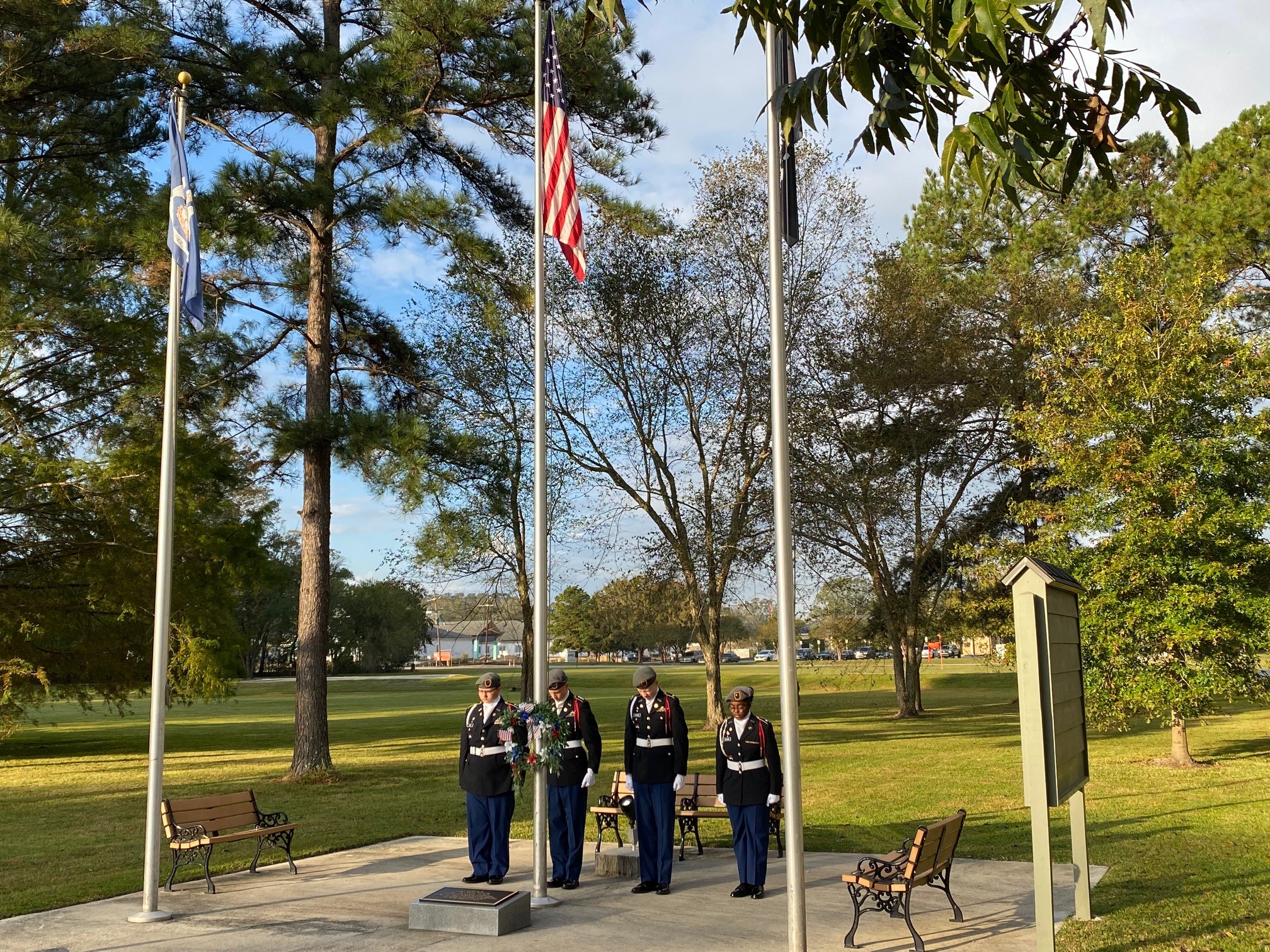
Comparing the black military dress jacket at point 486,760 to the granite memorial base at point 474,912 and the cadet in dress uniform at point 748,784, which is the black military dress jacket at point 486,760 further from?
the cadet in dress uniform at point 748,784

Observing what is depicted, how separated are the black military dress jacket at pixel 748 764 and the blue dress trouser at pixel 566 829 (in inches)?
56.5

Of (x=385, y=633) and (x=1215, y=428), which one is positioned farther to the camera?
(x=385, y=633)

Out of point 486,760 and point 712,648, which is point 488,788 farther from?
point 712,648

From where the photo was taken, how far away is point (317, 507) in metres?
21.0

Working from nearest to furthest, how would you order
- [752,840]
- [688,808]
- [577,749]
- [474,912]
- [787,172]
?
[787,172] < [474,912] < [752,840] < [577,749] < [688,808]

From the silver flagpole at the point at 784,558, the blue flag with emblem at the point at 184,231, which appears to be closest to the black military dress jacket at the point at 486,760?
the silver flagpole at the point at 784,558

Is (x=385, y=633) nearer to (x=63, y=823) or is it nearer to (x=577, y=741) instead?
(x=63, y=823)

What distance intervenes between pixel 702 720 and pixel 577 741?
981 inches

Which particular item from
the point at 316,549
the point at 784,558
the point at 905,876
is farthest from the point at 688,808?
the point at 316,549

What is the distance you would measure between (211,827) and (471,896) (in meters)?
3.62

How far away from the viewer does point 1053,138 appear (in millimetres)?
4457

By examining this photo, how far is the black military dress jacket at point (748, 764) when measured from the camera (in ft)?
31.8

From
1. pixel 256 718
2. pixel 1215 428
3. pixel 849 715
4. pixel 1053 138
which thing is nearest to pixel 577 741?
pixel 1053 138

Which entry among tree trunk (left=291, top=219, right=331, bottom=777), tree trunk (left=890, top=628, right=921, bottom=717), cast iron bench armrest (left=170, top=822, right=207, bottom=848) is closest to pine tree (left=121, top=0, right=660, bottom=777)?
tree trunk (left=291, top=219, right=331, bottom=777)
